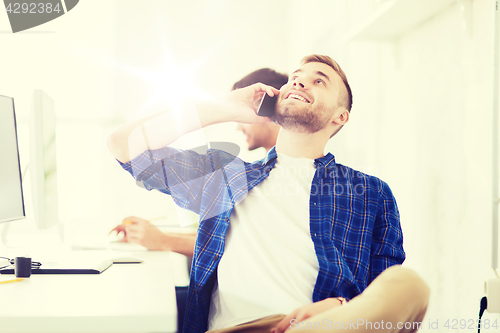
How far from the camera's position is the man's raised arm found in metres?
1.01

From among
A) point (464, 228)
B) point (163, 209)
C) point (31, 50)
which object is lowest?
point (163, 209)

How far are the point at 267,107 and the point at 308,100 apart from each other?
13cm

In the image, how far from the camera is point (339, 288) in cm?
96

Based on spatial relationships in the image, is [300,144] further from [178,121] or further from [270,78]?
[270,78]

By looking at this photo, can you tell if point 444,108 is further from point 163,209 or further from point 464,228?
point 163,209

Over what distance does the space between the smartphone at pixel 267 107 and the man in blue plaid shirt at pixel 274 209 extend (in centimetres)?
2

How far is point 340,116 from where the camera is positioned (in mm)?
1220

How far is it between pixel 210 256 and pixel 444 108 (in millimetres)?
857

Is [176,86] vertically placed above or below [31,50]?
below

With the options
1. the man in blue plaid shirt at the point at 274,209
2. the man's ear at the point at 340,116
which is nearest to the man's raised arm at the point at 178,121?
the man in blue plaid shirt at the point at 274,209

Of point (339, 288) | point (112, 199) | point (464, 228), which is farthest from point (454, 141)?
point (112, 199)

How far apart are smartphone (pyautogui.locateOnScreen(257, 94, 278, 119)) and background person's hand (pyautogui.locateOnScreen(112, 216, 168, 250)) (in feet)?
1.60

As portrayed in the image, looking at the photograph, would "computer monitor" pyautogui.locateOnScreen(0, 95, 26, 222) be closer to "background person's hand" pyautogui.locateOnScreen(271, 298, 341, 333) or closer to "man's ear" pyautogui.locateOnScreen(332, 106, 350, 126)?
"background person's hand" pyautogui.locateOnScreen(271, 298, 341, 333)

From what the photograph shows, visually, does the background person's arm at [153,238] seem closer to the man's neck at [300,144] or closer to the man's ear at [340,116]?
the man's neck at [300,144]
